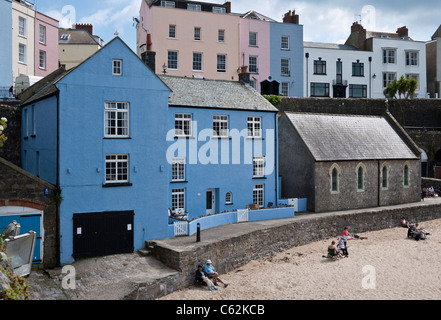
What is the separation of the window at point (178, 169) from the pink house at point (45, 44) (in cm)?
2368

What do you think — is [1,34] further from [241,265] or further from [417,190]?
[417,190]

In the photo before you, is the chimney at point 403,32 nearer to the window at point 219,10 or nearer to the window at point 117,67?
the window at point 219,10

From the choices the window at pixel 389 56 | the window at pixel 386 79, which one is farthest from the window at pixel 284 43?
Result: the window at pixel 386 79

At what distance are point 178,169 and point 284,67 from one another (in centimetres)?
2771

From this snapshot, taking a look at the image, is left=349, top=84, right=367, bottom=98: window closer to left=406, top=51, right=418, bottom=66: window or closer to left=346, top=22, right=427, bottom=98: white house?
left=346, top=22, right=427, bottom=98: white house

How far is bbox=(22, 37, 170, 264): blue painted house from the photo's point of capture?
19.1 metres

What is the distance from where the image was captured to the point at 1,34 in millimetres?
36750

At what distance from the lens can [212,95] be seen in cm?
2731

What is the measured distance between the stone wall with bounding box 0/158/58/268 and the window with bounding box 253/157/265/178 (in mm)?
13601

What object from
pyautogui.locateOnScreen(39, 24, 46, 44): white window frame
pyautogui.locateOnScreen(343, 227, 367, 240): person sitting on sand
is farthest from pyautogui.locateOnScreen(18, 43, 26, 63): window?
pyautogui.locateOnScreen(343, 227, 367, 240): person sitting on sand

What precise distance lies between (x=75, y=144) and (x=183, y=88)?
907 centimetres

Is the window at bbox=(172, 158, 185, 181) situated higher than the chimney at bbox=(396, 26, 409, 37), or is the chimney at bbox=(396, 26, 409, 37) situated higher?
the chimney at bbox=(396, 26, 409, 37)

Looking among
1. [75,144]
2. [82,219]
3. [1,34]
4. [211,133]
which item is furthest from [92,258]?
[1,34]
